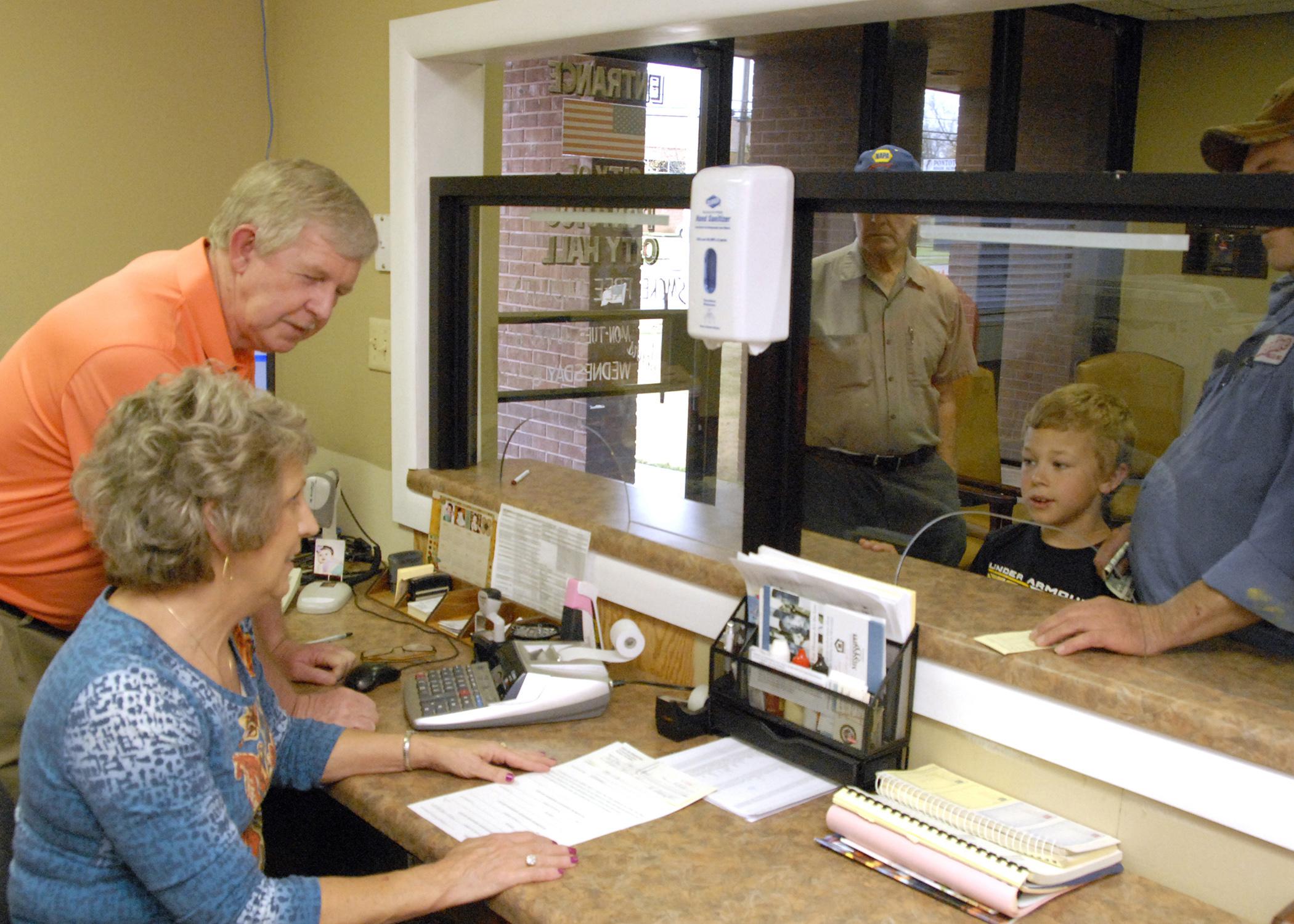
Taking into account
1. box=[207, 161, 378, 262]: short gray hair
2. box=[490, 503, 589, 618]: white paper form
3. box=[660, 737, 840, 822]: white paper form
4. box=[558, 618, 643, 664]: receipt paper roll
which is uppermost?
box=[207, 161, 378, 262]: short gray hair

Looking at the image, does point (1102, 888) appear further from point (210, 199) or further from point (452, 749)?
point (210, 199)

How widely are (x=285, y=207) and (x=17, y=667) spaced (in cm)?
84

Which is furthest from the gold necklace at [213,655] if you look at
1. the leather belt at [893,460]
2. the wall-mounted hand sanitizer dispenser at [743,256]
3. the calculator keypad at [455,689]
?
the leather belt at [893,460]

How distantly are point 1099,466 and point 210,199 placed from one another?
7.82 ft

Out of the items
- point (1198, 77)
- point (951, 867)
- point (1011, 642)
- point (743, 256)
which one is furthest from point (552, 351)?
point (1198, 77)

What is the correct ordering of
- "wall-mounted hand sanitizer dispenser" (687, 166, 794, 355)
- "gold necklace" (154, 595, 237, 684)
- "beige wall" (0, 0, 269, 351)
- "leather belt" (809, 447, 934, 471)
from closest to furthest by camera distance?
1. "gold necklace" (154, 595, 237, 684)
2. "wall-mounted hand sanitizer dispenser" (687, 166, 794, 355)
3. "leather belt" (809, 447, 934, 471)
4. "beige wall" (0, 0, 269, 351)

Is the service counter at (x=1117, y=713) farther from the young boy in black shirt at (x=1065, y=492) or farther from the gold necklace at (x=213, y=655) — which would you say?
the gold necklace at (x=213, y=655)

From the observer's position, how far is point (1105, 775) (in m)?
1.43

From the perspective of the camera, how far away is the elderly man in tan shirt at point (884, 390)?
6.57 feet

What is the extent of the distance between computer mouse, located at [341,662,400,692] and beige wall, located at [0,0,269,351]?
4.96ft

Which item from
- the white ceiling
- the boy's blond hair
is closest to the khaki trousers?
the boy's blond hair

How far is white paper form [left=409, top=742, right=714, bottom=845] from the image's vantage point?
1502mm

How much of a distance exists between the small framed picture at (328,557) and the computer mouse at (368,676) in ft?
1.67

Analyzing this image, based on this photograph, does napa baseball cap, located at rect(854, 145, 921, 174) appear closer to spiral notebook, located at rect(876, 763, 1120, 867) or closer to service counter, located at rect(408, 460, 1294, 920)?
service counter, located at rect(408, 460, 1294, 920)
